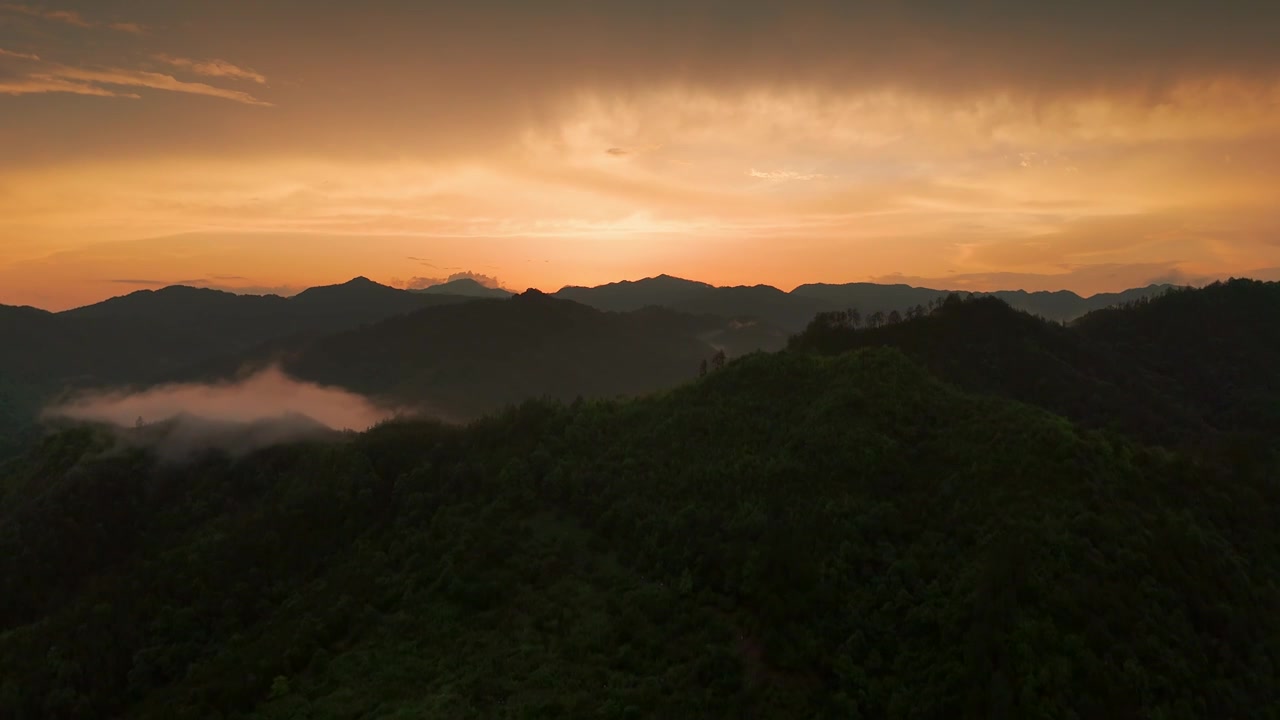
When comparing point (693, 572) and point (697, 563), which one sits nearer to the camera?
point (693, 572)

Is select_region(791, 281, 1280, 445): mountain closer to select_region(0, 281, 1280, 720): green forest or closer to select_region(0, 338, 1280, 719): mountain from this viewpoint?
select_region(0, 281, 1280, 720): green forest

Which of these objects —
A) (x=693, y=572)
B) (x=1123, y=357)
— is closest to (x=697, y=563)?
(x=693, y=572)

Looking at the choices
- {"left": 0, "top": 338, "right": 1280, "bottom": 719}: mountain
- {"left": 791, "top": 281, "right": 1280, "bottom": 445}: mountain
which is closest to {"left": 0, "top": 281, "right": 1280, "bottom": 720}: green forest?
{"left": 0, "top": 338, "right": 1280, "bottom": 719}: mountain

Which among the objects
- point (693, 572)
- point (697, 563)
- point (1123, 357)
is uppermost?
point (1123, 357)

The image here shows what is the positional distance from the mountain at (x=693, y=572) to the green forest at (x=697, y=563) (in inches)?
6.9

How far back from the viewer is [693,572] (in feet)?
119

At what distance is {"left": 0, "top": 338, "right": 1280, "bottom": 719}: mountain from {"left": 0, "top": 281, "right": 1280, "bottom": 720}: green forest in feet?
0.57

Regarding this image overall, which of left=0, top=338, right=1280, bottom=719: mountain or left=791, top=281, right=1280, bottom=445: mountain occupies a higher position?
left=791, top=281, right=1280, bottom=445: mountain

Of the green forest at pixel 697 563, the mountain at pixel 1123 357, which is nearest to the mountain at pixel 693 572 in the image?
the green forest at pixel 697 563

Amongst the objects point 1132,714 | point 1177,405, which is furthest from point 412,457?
point 1177,405

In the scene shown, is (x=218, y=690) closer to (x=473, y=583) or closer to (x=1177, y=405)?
(x=473, y=583)

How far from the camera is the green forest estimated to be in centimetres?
2777

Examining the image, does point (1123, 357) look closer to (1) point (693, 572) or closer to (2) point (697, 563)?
(2) point (697, 563)

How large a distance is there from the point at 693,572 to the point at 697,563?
1.70ft
